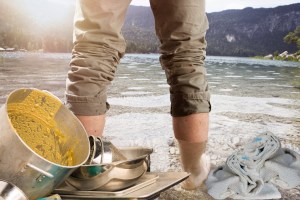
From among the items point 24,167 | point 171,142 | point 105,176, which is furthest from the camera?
point 171,142

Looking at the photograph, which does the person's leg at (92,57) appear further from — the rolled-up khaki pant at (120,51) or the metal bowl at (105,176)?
the metal bowl at (105,176)

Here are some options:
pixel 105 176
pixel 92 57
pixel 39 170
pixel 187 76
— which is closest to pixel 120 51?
pixel 92 57

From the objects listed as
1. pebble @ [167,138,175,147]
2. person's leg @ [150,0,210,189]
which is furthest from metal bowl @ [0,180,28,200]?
pebble @ [167,138,175,147]

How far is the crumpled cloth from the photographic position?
1963 mm

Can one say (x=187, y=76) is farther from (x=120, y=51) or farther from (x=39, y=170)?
(x=39, y=170)

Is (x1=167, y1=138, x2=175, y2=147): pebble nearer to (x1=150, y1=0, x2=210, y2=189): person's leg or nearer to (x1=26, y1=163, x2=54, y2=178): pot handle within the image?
(x1=150, y1=0, x2=210, y2=189): person's leg

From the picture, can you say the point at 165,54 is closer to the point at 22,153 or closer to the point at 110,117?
the point at 22,153

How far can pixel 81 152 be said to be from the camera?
67.3 inches

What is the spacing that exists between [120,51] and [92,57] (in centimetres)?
18

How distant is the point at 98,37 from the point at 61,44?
234 ft

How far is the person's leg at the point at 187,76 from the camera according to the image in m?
2.00

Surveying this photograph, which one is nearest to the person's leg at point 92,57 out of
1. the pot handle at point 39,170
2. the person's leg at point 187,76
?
the person's leg at point 187,76

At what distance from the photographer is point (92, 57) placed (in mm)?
1892

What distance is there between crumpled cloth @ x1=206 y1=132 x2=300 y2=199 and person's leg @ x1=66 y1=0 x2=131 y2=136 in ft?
2.37
